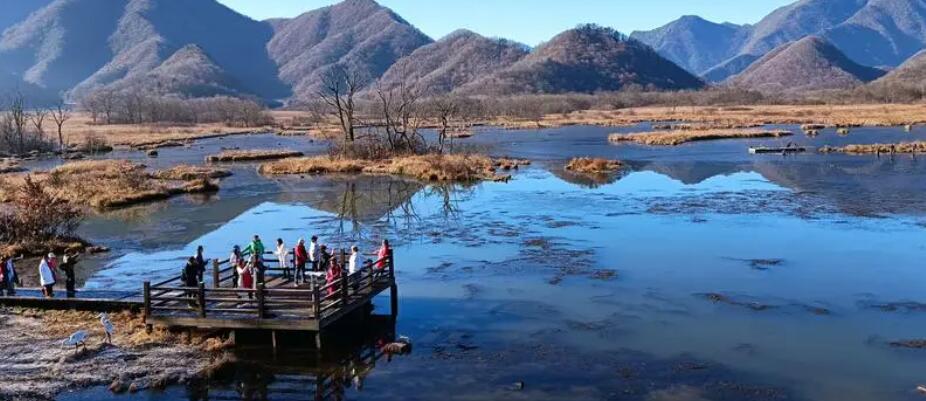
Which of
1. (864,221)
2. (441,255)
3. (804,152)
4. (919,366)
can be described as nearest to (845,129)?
(804,152)

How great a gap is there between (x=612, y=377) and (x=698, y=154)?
206 feet

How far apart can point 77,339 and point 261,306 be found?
4.46 m

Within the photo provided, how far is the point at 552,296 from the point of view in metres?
26.2

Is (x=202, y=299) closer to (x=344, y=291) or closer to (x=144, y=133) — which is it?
(x=344, y=291)

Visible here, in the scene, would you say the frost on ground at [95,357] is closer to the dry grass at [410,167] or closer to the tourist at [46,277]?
the tourist at [46,277]

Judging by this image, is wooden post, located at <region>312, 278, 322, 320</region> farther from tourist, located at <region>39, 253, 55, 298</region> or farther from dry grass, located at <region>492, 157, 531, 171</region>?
dry grass, located at <region>492, 157, 531, 171</region>

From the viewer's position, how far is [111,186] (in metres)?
54.8

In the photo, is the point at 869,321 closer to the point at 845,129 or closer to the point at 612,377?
the point at 612,377

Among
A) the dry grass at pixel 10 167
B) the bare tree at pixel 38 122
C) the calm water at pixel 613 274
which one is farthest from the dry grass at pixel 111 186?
the bare tree at pixel 38 122

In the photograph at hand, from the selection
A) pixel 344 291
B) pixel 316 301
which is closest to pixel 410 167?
pixel 344 291

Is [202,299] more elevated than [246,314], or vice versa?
[202,299]

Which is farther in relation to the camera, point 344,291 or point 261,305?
point 344,291

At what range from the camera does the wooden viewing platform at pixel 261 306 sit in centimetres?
2056

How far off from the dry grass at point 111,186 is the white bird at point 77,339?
30911mm
